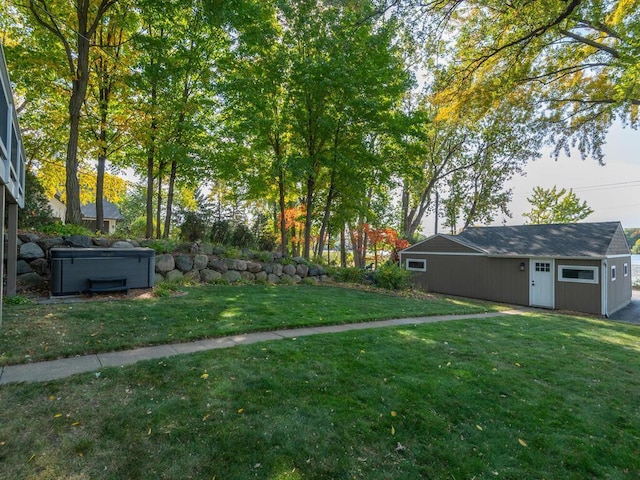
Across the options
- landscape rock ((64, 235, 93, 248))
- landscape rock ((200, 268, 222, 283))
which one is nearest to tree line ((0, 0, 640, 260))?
landscape rock ((64, 235, 93, 248))

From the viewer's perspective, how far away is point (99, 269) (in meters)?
6.92

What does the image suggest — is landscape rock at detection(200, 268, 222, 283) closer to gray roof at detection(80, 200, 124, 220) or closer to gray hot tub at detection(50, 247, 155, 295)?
gray hot tub at detection(50, 247, 155, 295)

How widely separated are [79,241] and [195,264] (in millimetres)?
2707

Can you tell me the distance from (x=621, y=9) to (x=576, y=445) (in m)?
8.17

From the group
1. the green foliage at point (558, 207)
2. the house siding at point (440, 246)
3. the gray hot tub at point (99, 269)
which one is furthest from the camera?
the green foliage at point (558, 207)

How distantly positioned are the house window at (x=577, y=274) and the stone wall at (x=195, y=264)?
30.5ft

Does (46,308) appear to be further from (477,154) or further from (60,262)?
(477,154)

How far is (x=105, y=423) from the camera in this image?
2.48 meters

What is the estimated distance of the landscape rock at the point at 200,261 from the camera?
938cm

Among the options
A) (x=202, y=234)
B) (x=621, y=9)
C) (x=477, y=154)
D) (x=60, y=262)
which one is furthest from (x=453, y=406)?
(x=477, y=154)

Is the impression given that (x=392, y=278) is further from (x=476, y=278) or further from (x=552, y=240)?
(x=552, y=240)

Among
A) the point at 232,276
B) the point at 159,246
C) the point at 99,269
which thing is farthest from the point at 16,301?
the point at 232,276

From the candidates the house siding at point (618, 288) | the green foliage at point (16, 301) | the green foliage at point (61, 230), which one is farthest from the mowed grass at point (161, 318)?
the house siding at point (618, 288)

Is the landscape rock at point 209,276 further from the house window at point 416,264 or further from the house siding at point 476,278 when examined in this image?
the house window at point 416,264
